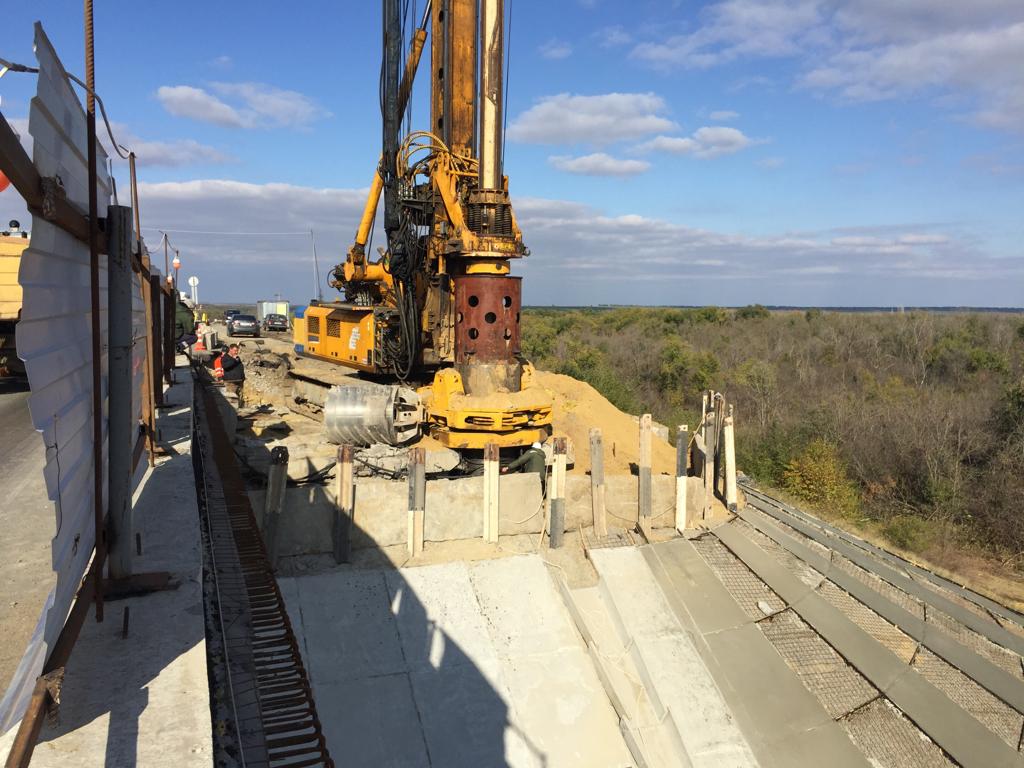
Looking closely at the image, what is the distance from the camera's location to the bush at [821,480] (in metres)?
16.3

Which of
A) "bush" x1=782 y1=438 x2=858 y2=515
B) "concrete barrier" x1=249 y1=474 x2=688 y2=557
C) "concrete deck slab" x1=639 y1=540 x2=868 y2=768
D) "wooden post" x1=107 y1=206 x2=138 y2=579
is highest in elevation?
"wooden post" x1=107 y1=206 x2=138 y2=579

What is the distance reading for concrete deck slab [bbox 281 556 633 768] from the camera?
8070 mm

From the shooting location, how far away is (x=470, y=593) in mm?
9930

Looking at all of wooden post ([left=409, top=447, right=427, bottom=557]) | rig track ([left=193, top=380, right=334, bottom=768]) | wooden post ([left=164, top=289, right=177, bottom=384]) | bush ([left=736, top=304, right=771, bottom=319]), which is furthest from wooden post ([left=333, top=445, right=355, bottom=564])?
bush ([left=736, top=304, right=771, bottom=319])

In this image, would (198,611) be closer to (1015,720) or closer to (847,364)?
(1015,720)

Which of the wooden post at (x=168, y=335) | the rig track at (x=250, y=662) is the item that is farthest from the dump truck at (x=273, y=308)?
the rig track at (x=250, y=662)

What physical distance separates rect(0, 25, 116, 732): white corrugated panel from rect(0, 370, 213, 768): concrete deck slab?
0.30 m

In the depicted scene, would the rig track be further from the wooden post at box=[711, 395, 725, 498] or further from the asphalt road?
the wooden post at box=[711, 395, 725, 498]

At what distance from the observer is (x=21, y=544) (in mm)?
4895

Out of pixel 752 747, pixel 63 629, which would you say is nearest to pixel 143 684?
pixel 63 629

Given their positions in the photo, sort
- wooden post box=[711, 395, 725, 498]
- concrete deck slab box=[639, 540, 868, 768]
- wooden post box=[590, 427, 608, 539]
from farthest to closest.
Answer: wooden post box=[711, 395, 725, 498] → wooden post box=[590, 427, 608, 539] → concrete deck slab box=[639, 540, 868, 768]

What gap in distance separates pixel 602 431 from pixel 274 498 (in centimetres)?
805

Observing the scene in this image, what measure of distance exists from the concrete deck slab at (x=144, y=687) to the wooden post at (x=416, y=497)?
20.0 feet

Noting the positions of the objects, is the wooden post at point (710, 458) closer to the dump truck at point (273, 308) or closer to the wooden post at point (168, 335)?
the wooden post at point (168, 335)
